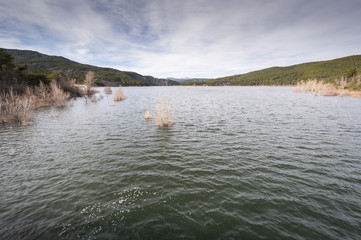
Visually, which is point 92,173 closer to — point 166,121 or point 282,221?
point 282,221

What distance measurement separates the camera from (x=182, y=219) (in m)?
5.33

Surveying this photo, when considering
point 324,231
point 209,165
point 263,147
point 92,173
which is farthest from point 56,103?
point 324,231

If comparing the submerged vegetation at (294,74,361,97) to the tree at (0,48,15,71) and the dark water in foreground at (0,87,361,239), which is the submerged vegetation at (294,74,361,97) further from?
the tree at (0,48,15,71)

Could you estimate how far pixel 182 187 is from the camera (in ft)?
23.3

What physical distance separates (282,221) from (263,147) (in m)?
7.12

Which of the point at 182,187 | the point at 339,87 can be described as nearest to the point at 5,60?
the point at 182,187

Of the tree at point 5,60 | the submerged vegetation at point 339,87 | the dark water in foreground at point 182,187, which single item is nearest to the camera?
the dark water in foreground at point 182,187

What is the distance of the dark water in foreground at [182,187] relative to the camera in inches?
196

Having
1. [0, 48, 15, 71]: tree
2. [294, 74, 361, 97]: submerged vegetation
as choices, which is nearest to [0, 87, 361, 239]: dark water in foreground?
[0, 48, 15, 71]: tree

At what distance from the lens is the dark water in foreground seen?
498 centimetres

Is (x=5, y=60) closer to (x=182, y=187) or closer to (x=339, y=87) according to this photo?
(x=182, y=187)

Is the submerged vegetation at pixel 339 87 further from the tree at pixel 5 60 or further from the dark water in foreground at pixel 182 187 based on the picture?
the tree at pixel 5 60

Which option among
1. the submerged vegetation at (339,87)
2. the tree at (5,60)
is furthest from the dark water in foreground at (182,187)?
the submerged vegetation at (339,87)

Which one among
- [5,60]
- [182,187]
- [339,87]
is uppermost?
[5,60]
